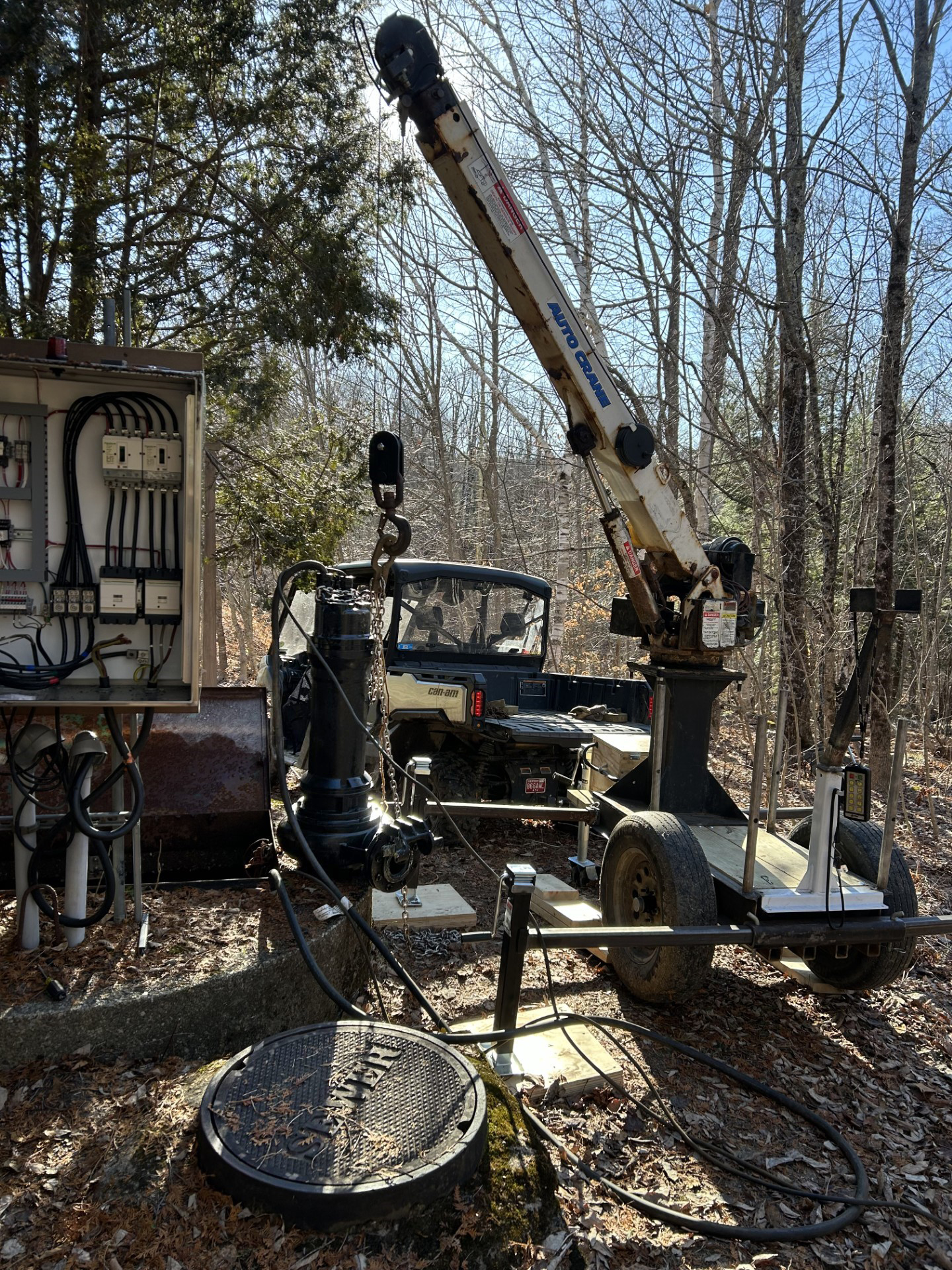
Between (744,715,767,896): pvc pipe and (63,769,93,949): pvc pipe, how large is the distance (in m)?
2.74

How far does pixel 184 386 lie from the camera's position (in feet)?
11.7

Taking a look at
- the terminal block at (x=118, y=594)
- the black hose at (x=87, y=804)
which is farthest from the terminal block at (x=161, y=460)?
the black hose at (x=87, y=804)

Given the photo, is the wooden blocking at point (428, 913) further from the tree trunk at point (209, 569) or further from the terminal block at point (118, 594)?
the tree trunk at point (209, 569)

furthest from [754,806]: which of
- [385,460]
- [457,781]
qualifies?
[457,781]

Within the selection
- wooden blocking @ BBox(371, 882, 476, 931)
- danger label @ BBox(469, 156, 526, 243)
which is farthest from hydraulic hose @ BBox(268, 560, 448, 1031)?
danger label @ BBox(469, 156, 526, 243)

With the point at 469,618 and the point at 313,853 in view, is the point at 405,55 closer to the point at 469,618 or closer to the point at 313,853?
the point at 469,618

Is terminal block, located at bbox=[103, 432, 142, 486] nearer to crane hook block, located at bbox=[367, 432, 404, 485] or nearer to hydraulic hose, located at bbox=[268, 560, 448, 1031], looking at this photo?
hydraulic hose, located at bbox=[268, 560, 448, 1031]

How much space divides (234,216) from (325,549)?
11.2 ft

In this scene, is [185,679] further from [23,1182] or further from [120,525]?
[23,1182]

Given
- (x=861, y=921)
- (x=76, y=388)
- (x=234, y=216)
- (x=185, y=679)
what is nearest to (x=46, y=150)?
(x=234, y=216)

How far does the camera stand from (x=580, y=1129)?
10.7 ft

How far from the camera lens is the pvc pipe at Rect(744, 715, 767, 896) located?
367 centimetres

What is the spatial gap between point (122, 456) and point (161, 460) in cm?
15

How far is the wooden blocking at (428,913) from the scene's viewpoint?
4.97m
